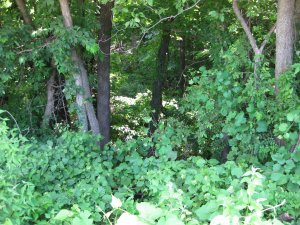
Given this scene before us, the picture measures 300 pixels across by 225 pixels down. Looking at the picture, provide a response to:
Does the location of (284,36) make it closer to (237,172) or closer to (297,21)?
(297,21)

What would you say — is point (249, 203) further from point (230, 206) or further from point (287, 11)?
point (287, 11)

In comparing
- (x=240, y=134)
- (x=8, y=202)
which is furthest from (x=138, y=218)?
(x=240, y=134)

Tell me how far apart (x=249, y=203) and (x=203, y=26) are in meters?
6.56

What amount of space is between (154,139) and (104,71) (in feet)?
10.4

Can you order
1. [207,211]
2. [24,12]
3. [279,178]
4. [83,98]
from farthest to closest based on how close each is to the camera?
1. [24,12]
2. [83,98]
3. [279,178]
4. [207,211]

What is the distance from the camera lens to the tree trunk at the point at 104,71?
289 inches

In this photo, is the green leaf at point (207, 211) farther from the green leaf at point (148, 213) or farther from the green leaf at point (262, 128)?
the green leaf at point (262, 128)

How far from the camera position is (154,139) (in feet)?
16.5

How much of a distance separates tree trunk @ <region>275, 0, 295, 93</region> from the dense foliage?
10 cm

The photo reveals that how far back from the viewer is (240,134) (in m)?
4.71

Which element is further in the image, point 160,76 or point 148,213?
point 160,76

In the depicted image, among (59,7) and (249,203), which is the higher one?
(59,7)

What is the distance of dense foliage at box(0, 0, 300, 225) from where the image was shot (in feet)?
9.51

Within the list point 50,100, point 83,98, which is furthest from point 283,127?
point 50,100
